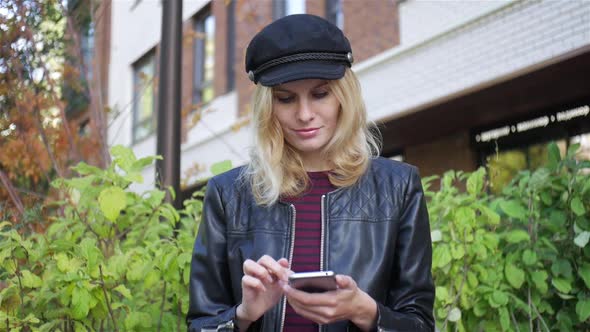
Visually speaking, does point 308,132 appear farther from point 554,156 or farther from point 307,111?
point 554,156

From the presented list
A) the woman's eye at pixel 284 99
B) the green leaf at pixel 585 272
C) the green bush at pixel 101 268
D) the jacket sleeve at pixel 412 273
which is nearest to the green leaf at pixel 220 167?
the green bush at pixel 101 268

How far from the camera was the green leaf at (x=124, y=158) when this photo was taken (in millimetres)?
3076

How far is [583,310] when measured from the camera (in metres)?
3.18

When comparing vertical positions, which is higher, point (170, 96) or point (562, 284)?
point (170, 96)

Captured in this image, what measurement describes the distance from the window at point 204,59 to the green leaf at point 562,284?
11922 millimetres

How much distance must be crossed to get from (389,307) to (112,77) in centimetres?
1711

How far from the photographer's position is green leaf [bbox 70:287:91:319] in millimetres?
2518

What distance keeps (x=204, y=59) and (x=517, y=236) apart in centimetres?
1268

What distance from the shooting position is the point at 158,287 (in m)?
2.96

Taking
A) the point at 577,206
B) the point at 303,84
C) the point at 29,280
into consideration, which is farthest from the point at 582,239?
the point at 29,280

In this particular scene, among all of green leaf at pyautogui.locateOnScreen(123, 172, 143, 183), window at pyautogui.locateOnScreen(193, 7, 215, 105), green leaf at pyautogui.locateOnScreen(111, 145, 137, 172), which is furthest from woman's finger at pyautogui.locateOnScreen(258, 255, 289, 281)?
window at pyautogui.locateOnScreen(193, 7, 215, 105)

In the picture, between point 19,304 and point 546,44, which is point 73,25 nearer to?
point 19,304

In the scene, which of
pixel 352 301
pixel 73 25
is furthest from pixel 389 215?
pixel 73 25

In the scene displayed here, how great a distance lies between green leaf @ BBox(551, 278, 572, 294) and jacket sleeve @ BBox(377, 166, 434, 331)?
1.41 m
